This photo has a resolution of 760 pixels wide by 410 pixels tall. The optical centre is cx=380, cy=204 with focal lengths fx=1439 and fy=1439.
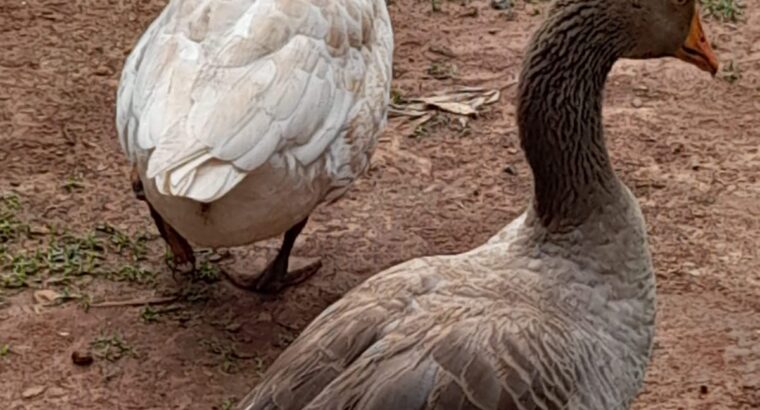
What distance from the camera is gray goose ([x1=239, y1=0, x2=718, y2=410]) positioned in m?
3.63

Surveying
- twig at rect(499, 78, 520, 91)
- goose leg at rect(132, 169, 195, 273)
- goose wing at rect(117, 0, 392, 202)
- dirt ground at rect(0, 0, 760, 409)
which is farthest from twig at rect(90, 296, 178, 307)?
twig at rect(499, 78, 520, 91)

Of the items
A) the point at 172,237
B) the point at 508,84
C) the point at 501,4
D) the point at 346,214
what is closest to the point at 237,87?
the point at 172,237

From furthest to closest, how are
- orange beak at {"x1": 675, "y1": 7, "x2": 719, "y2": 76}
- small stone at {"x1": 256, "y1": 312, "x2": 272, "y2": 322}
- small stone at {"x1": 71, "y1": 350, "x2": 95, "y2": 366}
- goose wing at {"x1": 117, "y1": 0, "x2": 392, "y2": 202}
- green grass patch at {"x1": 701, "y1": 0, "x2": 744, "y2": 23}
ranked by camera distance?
green grass patch at {"x1": 701, "y1": 0, "x2": 744, "y2": 23} → small stone at {"x1": 256, "y1": 312, "x2": 272, "y2": 322} → small stone at {"x1": 71, "y1": 350, "x2": 95, "y2": 366} → goose wing at {"x1": 117, "y1": 0, "x2": 392, "y2": 202} → orange beak at {"x1": 675, "y1": 7, "x2": 719, "y2": 76}

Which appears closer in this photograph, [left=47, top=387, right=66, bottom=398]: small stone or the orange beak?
the orange beak

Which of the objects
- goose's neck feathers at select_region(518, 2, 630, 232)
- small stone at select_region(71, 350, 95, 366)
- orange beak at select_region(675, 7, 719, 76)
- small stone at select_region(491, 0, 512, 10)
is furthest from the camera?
small stone at select_region(491, 0, 512, 10)

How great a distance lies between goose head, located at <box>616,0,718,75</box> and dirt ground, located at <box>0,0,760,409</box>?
133 centimetres

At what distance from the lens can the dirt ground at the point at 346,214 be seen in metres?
5.18

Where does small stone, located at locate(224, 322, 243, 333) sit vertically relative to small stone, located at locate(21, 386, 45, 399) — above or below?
above

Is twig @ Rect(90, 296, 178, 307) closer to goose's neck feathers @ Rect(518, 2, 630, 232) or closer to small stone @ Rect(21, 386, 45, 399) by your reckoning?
small stone @ Rect(21, 386, 45, 399)

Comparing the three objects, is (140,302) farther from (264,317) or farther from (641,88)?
(641,88)

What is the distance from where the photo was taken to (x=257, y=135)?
4770 mm

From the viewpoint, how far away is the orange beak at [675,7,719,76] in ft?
14.0

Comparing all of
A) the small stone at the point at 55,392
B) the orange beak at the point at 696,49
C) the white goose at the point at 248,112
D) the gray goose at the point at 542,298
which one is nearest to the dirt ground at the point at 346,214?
the small stone at the point at 55,392

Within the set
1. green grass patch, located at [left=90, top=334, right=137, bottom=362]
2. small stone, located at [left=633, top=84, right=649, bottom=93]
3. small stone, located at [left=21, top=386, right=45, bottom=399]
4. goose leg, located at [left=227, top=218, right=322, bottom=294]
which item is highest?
small stone, located at [left=633, top=84, right=649, bottom=93]
